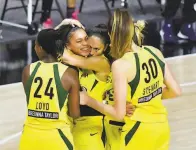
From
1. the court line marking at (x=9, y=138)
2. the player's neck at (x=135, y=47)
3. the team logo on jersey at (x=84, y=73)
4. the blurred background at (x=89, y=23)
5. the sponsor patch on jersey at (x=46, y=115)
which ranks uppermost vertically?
the player's neck at (x=135, y=47)

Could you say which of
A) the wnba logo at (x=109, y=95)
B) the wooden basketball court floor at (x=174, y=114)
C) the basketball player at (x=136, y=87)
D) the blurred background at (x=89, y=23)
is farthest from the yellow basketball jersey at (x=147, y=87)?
the blurred background at (x=89, y=23)

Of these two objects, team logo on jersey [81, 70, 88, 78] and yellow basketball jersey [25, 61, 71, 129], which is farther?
team logo on jersey [81, 70, 88, 78]

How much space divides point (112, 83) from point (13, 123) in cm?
269

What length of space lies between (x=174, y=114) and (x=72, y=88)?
3022 mm

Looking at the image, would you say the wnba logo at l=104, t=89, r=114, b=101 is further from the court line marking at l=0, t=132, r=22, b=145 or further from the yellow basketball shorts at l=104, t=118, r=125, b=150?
the court line marking at l=0, t=132, r=22, b=145

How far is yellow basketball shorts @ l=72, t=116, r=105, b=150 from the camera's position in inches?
169

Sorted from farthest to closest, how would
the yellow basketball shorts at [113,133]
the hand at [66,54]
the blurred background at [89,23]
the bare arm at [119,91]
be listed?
the blurred background at [89,23], the yellow basketball shorts at [113,133], the hand at [66,54], the bare arm at [119,91]

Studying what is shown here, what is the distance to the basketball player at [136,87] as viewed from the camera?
3.75m

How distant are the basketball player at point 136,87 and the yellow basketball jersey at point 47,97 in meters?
0.18

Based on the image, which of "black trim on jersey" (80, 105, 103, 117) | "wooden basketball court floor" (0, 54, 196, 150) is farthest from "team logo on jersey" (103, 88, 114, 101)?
"wooden basketball court floor" (0, 54, 196, 150)

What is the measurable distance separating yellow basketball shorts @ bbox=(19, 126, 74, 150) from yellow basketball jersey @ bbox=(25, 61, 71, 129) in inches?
1.3

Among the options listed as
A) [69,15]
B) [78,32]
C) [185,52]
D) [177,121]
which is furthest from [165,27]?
[78,32]

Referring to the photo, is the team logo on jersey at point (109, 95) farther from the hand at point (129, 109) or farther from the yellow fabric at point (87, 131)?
the hand at point (129, 109)

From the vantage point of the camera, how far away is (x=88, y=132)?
14.1 feet
